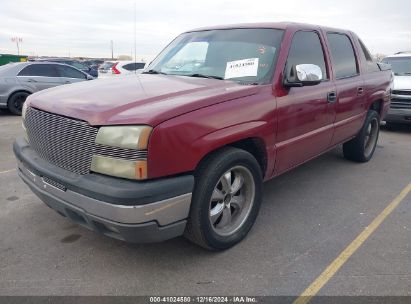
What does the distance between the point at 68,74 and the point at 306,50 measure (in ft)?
29.5

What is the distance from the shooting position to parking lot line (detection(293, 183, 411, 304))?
8.60 feet

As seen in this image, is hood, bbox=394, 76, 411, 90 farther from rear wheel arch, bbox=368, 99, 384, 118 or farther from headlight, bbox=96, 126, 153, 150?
headlight, bbox=96, 126, 153, 150

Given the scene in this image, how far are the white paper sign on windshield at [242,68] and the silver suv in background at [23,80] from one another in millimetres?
8406

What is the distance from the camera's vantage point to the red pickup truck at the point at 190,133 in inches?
95.7

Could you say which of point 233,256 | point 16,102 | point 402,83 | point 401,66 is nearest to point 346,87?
point 233,256

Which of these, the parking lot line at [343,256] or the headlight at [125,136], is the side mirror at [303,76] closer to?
the parking lot line at [343,256]

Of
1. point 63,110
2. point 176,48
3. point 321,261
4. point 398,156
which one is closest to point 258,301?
point 321,261

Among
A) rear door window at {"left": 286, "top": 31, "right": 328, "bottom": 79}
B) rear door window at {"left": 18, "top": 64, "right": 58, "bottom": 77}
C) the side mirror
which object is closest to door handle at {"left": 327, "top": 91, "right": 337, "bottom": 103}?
rear door window at {"left": 286, "top": 31, "right": 328, "bottom": 79}

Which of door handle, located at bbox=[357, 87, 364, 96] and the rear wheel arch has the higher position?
door handle, located at bbox=[357, 87, 364, 96]

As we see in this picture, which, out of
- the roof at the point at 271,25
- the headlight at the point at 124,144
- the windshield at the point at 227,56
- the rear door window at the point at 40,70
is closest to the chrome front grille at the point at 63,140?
the headlight at the point at 124,144

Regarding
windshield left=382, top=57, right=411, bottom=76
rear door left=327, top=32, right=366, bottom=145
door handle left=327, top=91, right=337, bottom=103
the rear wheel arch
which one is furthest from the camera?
windshield left=382, top=57, right=411, bottom=76

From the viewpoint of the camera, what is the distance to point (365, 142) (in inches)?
228

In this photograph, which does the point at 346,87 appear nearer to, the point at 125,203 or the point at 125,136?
the point at 125,136

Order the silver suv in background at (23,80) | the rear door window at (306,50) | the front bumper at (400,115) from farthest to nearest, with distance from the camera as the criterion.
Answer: the silver suv in background at (23,80), the front bumper at (400,115), the rear door window at (306,50)
